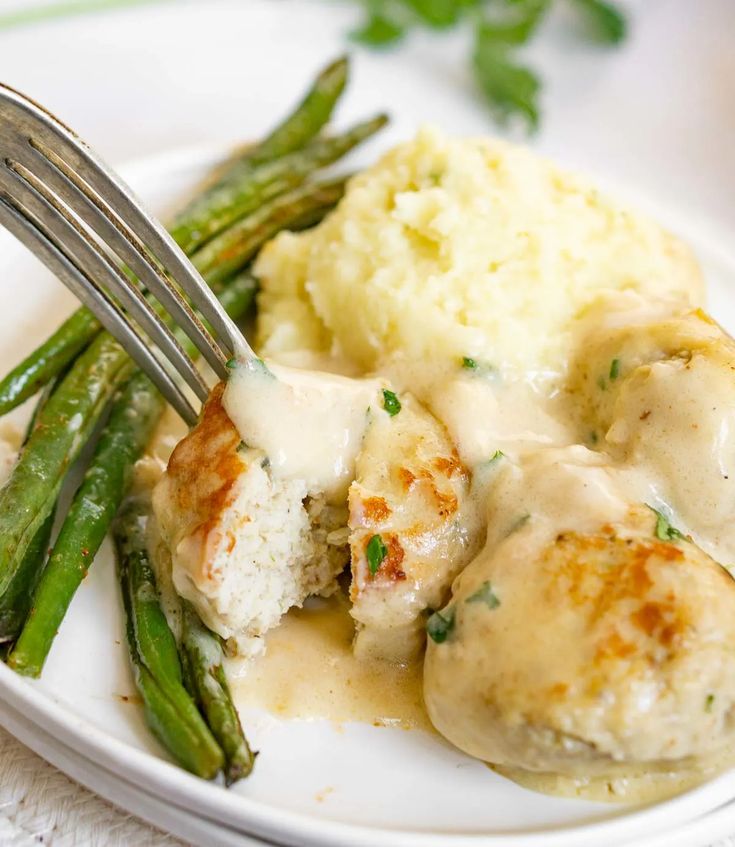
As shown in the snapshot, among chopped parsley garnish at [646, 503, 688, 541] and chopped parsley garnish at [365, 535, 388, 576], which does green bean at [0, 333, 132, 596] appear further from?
chopped parsley garnish at [646, 503, 688, 541]

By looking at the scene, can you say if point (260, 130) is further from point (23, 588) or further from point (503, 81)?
point (23, 588)

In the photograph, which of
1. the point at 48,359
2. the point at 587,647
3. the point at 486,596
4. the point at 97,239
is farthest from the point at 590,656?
the point at 48,359

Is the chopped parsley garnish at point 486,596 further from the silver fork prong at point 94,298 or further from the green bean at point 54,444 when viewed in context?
the green bean at point 54,444

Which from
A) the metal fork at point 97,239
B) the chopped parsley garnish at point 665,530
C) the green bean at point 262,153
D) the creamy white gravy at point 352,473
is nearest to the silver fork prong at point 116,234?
the metal fork at point 97,239

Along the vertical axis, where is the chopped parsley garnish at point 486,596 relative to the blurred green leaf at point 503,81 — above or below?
above

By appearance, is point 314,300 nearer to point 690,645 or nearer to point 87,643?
point 87,643

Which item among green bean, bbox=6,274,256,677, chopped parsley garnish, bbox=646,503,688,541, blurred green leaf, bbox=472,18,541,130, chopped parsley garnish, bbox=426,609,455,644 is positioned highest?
green bean, bbox=6,274,256,677

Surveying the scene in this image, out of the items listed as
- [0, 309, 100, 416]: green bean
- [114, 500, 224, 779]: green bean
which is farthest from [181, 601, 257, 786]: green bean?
[0, 309, 100, 416]: green bean
